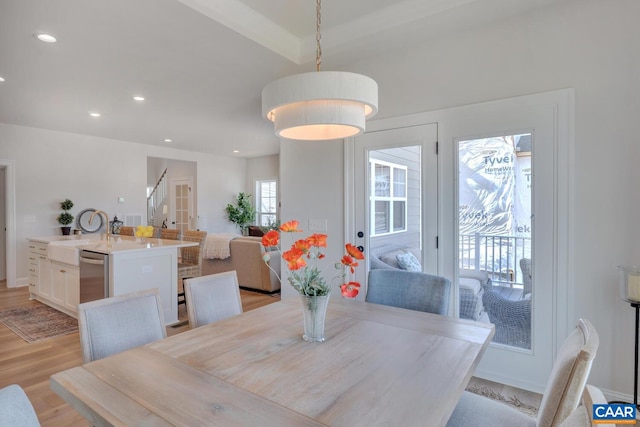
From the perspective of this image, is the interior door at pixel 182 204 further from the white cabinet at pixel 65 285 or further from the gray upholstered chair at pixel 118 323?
the gray upholstered chair at pixel 118 323

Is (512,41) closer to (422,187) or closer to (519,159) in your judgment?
(519,159)

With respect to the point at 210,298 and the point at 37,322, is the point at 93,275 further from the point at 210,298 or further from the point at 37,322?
the point at 210,298

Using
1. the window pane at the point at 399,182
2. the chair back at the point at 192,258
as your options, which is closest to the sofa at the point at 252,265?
the chair back at the point at 192,258

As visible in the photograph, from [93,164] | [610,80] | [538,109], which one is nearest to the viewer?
[610,80]

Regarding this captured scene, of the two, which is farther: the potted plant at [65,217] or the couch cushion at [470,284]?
the potted plant at [65,217]

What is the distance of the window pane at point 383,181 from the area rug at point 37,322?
3556mm

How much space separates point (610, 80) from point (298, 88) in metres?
2.18

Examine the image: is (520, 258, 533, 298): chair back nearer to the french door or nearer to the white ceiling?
the french door

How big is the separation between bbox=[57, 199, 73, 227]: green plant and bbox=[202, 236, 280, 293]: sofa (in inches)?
113

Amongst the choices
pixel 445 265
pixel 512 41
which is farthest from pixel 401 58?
pixel 445 265

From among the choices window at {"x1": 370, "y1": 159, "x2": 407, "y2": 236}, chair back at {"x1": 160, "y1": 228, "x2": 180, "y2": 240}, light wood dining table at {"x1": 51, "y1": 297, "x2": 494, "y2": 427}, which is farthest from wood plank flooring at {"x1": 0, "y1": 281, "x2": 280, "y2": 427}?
window at {"x1": 370, "y1": 159, "x2": 407, "y2": 236}

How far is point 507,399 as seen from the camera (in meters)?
2.32

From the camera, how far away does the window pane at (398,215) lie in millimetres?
3066

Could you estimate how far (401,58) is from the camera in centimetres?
303
